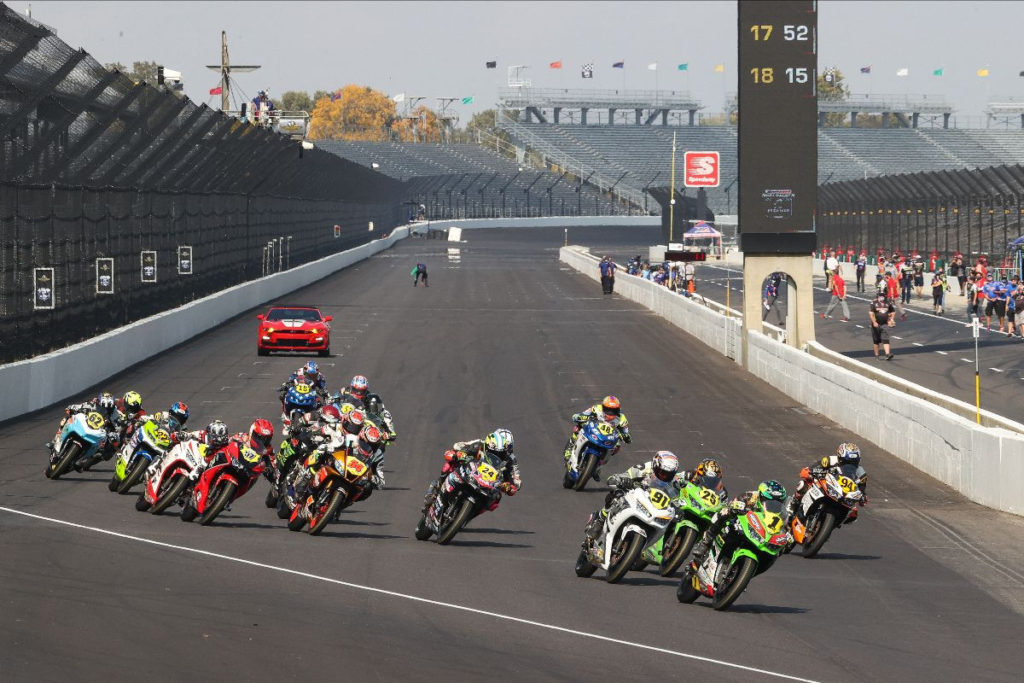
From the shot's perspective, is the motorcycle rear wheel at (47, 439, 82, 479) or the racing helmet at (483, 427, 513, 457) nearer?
the racing helmet at (483, 427, 513, 457)

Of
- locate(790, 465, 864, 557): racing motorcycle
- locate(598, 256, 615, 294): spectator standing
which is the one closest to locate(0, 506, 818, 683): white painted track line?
locate(790, 465, 864, 557): racing motorcycle

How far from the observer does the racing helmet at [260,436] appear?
16.3 m

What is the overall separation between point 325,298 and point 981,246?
93.0 ft

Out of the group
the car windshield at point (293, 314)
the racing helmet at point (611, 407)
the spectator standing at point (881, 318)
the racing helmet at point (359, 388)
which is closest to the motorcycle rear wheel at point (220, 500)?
the racing helmet at point (359, 388)

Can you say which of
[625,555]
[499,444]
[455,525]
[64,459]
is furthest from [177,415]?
[625,555]

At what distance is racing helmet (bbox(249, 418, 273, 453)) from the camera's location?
1633 centimetres

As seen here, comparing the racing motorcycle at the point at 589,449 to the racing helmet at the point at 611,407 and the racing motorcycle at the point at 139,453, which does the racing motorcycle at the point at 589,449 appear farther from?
the racing motorcycle at the point at 139,453

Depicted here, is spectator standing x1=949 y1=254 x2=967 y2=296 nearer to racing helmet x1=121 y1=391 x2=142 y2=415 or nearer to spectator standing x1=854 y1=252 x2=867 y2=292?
spectator standing x1=854 y1=252 x2=867 y2=292

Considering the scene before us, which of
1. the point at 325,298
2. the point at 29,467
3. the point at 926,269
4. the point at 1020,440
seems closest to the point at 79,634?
the point at 29,467

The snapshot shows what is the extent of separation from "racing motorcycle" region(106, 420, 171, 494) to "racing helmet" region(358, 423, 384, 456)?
Result: 2.94 metres

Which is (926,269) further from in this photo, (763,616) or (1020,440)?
(763,616)

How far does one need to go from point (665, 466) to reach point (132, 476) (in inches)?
280

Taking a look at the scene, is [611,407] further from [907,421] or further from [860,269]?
[860,269]

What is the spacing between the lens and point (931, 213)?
252ft
